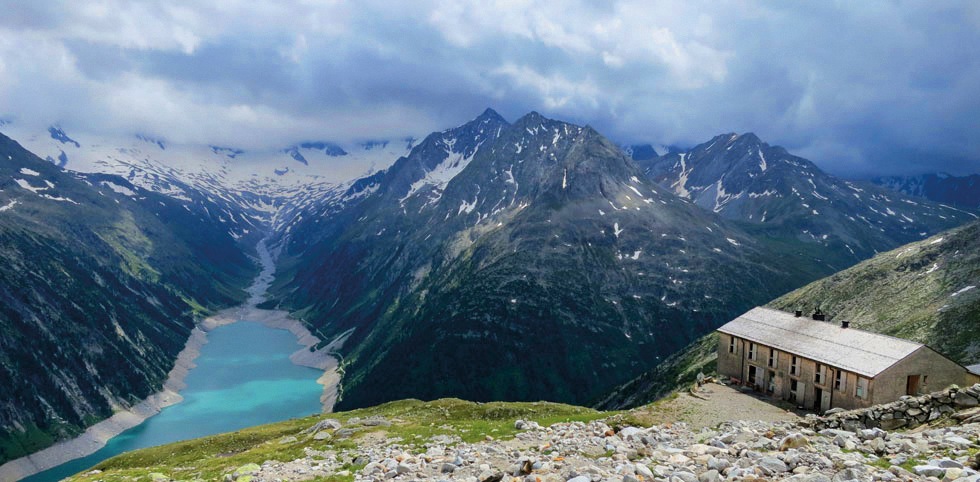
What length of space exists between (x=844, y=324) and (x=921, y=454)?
151 feet

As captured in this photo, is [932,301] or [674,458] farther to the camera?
[932,301]

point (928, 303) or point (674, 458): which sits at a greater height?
point (928, 303)

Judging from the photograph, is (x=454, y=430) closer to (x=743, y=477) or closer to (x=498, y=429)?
(x=498, y=429)

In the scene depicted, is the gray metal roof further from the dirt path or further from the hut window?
the dirt path

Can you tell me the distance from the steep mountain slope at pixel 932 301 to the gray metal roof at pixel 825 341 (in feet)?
223

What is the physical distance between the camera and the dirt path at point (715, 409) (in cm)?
5316

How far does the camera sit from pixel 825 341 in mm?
66312

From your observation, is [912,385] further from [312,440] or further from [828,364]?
[312,440]

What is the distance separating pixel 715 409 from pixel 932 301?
143 m

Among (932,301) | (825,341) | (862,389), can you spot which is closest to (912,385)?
(862,389)

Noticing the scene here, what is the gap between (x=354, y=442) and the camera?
194 ft

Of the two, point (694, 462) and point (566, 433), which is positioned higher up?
point (694, 462)

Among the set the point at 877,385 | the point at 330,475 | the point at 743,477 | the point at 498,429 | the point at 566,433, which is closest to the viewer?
the point at 743,477

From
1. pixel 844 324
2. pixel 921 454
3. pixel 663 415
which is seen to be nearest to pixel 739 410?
pixel 663 415
